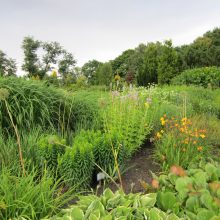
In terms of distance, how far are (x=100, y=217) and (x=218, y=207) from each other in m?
0.94

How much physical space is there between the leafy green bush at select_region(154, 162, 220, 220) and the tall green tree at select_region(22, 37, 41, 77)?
854 inches

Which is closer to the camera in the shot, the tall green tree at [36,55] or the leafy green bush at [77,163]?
the leafy green bush at [77,163]

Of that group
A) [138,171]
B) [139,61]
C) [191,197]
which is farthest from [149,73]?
[191,197]

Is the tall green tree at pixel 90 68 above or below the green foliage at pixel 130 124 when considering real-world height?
above

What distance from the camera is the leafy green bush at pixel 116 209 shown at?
79.8 inches

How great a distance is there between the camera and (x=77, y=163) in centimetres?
309

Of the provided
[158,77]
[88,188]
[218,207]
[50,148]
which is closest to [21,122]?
[50,148]

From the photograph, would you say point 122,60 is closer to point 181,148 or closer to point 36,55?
point 36,55

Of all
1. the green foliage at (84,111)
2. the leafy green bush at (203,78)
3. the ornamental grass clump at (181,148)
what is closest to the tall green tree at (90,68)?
the leafy green bush at (203,78)

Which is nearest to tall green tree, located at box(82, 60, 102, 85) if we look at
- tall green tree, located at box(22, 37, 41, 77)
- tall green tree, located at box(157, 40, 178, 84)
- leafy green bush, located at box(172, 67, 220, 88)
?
tall green tree, located at box(22, 37, 41, 77)

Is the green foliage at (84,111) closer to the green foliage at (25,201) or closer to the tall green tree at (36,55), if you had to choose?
the green foliage at (25,201)

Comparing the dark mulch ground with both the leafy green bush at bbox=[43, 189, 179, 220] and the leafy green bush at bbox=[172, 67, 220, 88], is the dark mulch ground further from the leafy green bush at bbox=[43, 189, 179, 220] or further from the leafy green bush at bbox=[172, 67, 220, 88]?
the leafy green bush at bbox=[172, 67, 220, 88]

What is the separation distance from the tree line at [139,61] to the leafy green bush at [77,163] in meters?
12.6

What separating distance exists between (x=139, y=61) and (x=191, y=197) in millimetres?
26669
